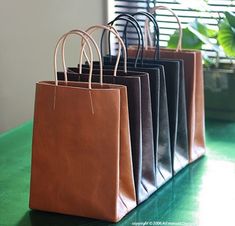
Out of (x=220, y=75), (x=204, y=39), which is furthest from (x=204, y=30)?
(x=220, y=75)

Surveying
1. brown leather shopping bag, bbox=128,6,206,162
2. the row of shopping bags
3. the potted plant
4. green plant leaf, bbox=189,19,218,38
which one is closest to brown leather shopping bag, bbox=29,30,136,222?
the row of shopping bags

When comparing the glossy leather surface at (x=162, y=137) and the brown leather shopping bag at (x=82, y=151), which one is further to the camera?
the glossy leather surface at (x=162, y=137)

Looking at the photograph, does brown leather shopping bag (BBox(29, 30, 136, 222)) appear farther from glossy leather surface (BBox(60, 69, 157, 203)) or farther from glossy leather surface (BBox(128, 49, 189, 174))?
glossy leather surface (BBox(128, 49, 189, 174))

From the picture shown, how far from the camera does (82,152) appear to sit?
1.25 metres

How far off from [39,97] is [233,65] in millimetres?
1002

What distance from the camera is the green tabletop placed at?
4.22 feet

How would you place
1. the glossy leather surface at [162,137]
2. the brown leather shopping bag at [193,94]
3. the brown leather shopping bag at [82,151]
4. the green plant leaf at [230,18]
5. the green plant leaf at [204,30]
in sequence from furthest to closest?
the green plant leaf at [204,30], the green plant leaf at [230,18], the brown leather shopping bag at [193,94], the glossy leather surface at [162,137], the brown leather shopping bag at [82,151]

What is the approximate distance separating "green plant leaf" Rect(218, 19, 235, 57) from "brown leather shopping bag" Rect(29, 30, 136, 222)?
2.76ft

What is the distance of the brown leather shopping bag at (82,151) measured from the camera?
123 centimetres

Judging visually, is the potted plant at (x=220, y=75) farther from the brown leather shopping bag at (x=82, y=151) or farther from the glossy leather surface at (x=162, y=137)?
the brown leather shopping bag at (x=82, y=151)

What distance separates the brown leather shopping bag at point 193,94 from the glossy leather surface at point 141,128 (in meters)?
0.27

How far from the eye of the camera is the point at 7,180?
149 cm

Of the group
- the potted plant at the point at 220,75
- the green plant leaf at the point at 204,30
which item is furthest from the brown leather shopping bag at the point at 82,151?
the green plant leaf at the point at 204,30

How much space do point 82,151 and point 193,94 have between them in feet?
1.55
